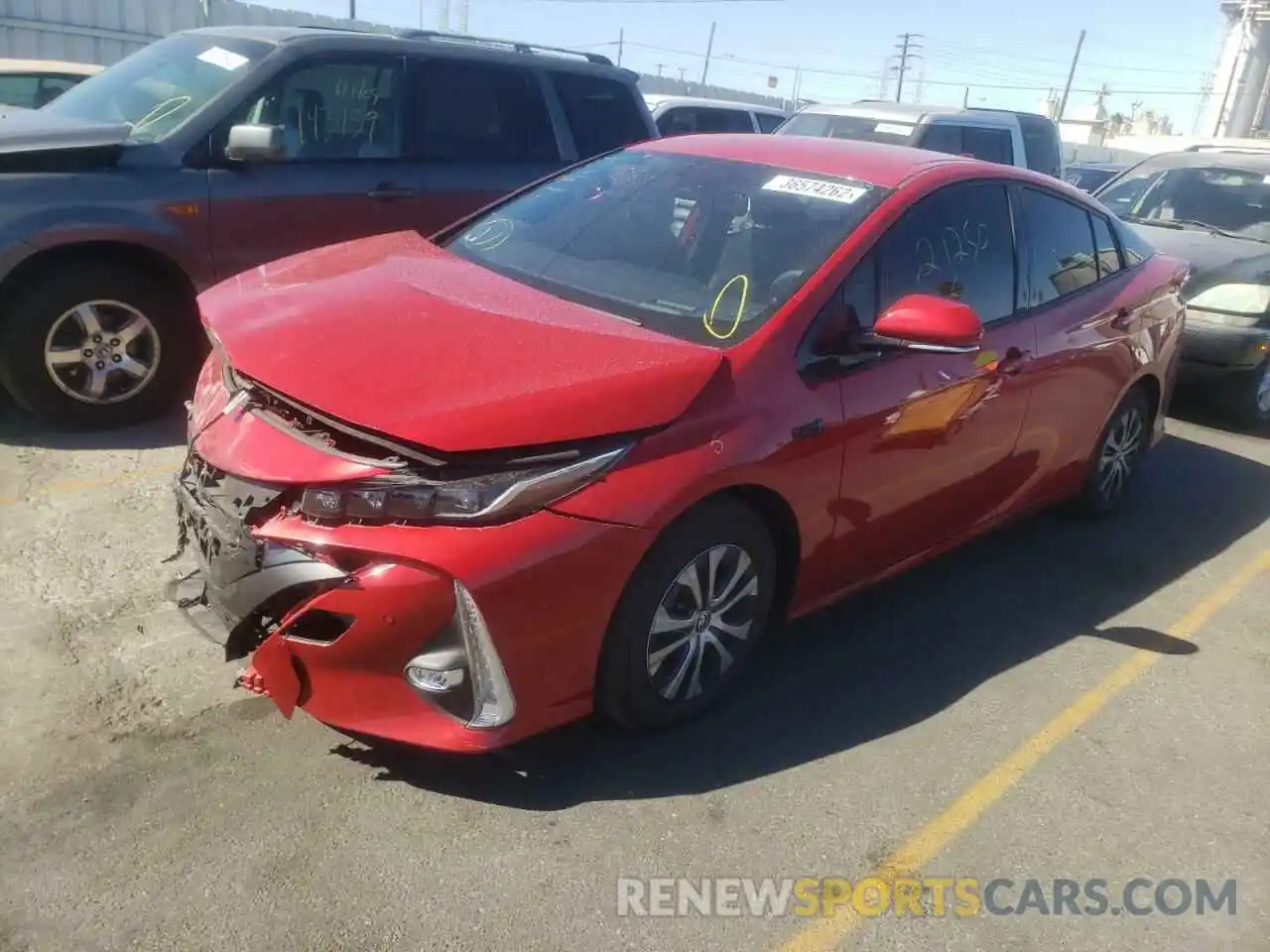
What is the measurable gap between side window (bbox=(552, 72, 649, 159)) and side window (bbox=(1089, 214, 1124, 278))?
3113 millimetres

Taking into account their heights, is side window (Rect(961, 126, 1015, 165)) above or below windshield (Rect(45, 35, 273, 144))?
below

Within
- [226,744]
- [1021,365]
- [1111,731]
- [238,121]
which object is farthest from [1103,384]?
[238,121]

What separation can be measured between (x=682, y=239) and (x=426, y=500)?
61.3 inches

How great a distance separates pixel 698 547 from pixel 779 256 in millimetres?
1075

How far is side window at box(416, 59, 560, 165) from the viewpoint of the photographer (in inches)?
241

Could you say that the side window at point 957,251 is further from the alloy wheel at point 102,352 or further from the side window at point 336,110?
the alloy wheel at point 102,352

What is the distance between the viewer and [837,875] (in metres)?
2.88

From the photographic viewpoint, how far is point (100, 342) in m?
5.12

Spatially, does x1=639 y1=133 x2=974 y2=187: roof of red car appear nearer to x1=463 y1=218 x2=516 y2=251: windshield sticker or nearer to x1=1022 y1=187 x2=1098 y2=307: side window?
x1=1022 y1=187 x2=1098 y2=307: side window

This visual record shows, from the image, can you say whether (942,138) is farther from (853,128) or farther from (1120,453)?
(1120,453)

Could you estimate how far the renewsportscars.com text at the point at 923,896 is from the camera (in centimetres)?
273

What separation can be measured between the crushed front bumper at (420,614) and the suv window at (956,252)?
144 cm

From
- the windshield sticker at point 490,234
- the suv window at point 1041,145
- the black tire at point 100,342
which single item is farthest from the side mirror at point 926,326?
the suv window at point 1041,145

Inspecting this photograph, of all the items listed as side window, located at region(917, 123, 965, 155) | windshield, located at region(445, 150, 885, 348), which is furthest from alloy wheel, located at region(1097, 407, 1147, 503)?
side window, located at region(917, 123, 965, 155)
